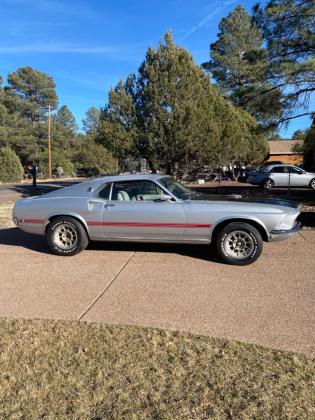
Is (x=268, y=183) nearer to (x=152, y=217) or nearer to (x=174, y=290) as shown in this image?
(x=152, y=217)

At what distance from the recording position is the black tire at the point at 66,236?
6848mm

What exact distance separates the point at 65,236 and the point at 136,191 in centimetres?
140

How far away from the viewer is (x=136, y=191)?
6.84 meters

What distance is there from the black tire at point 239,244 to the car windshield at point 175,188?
905mm

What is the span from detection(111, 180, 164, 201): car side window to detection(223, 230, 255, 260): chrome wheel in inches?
52.0

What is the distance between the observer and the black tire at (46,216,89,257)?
6848 mm

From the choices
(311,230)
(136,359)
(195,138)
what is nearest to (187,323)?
(136,359)

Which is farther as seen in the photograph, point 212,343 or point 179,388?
point 212,343

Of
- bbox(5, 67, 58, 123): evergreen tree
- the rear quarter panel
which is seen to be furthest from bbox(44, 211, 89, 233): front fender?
bbox(5, 67, 58, 123): evergreen tree

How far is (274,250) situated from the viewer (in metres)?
7.12

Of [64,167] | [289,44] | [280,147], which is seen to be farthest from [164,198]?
[280,147]

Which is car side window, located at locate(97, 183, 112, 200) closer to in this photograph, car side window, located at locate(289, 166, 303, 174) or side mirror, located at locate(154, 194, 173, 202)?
side mirror, located at locate(154, 194, 173, 202)

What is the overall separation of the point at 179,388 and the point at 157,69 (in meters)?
16.9

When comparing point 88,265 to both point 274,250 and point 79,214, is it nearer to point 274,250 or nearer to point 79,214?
point 79,214
